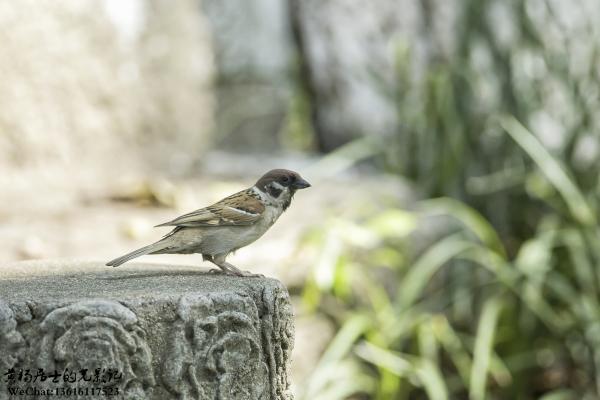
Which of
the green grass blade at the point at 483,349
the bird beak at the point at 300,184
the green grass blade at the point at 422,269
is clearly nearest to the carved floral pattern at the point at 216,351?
the bird beak at the point at 300,184

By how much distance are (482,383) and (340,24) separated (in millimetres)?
3590

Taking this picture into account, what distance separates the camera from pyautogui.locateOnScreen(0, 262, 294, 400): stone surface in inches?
94.4

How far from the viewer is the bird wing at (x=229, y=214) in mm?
2953

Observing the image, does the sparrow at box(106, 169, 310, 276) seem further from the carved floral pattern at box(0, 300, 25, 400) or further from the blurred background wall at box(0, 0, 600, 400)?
the blurred background wall at box(0, 0, 600, 400)

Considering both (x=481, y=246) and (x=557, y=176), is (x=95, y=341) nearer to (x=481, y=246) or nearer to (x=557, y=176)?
(x=481, y=246)

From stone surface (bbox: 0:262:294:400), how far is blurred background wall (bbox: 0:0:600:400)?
1562mm

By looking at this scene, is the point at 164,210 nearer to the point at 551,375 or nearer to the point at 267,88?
the point at 551,375

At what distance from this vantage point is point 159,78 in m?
6.52

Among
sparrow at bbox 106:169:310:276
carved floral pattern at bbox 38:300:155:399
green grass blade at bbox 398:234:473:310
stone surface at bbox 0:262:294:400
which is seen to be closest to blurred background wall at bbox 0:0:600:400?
green grass blade at bbox 398:234:473:310

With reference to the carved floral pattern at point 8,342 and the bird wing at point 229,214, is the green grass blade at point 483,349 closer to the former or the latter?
the bird wing at point 229,214

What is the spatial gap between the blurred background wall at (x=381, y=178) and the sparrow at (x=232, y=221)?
1.27 metres

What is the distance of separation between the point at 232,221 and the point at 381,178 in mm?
3718

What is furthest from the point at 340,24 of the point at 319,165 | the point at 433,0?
the point at 319,165

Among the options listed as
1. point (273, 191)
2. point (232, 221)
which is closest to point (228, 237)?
point (232, 221)
